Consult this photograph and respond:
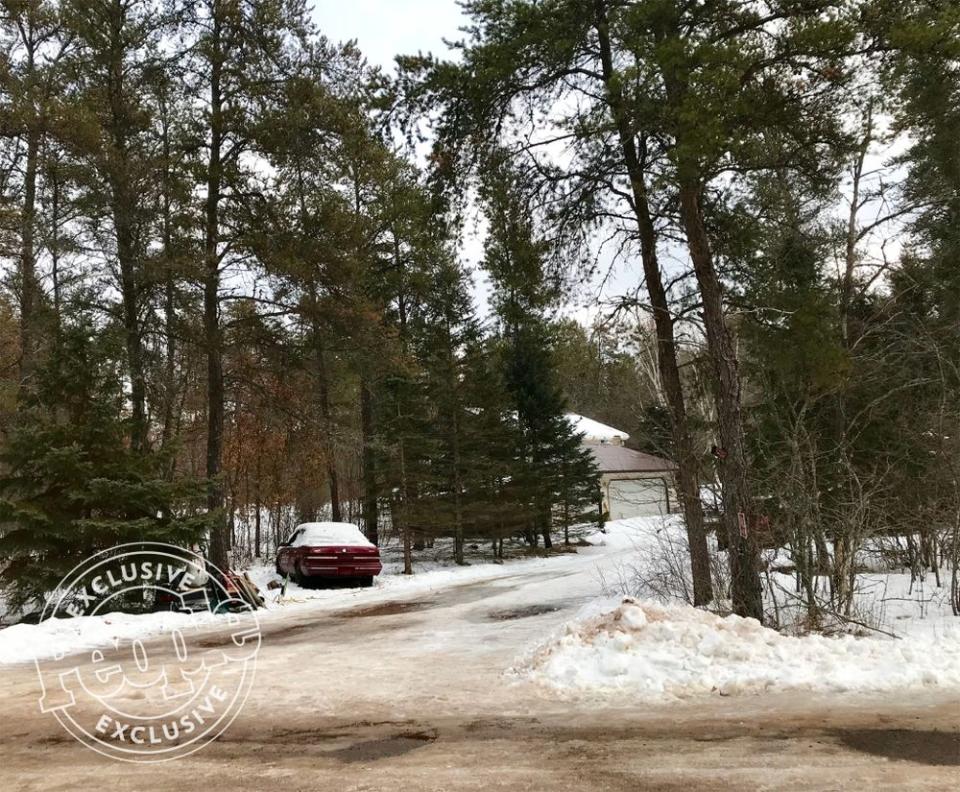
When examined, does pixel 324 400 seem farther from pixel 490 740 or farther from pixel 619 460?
pixel 619 460

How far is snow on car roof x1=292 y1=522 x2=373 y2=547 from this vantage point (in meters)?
17.2

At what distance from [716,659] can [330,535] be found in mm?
12131

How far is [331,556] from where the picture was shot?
16797mm

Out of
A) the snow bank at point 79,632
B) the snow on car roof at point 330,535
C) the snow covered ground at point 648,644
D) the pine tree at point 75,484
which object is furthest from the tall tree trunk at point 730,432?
the snow on car roof at point 330,535

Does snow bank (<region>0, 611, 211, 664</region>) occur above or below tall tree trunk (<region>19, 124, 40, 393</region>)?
below

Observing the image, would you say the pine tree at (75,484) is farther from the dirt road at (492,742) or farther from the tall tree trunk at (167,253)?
the dirt road at (492,742)

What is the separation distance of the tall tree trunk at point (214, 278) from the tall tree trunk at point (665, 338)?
349 inches

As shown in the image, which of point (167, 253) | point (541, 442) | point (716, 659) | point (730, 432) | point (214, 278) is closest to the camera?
point (716, 659)

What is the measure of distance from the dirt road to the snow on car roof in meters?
9.64

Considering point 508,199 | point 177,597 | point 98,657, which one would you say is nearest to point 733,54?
point 508,199

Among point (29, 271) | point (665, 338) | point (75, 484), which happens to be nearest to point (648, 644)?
point (665, 338)

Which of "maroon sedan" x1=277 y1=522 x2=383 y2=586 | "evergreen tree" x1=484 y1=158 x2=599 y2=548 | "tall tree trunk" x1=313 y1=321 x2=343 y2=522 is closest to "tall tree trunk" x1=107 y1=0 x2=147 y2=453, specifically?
"tall tree trunk" x1=313 y1=321 x2=343 y2=522

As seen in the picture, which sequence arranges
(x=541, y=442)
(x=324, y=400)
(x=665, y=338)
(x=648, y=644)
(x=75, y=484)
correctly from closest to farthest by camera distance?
(x=648, y=644), (x=665, y=338), (x=75, y=484), (x=324, y=400), (x=541, y=442)

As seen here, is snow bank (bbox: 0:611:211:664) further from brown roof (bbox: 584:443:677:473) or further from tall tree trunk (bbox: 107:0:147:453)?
brown roof (bbox: 584:443:677:473)
